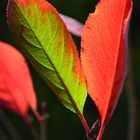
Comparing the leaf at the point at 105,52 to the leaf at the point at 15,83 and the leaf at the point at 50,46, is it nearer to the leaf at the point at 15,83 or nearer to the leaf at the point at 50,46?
the leaf at the point at 50,46

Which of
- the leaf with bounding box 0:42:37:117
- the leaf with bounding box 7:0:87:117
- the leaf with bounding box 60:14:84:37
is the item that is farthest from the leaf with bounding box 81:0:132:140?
the leaf with bounding box 0:42:37:117

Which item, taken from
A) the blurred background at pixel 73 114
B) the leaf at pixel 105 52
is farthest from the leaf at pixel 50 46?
the blurred background at pixel 73 114

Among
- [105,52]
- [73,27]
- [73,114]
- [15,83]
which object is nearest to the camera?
[105,52]

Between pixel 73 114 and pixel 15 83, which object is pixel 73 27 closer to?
pixel 15 83

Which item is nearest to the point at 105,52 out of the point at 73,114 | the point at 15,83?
the point at 15,83

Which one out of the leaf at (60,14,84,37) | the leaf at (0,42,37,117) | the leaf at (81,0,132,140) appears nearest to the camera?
A: the leaf at (81,0,132,140)

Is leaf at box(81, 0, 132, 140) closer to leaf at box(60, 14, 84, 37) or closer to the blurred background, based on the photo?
leaf at box(60, 14, 84, 37)

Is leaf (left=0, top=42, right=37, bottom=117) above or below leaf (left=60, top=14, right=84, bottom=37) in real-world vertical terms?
below
